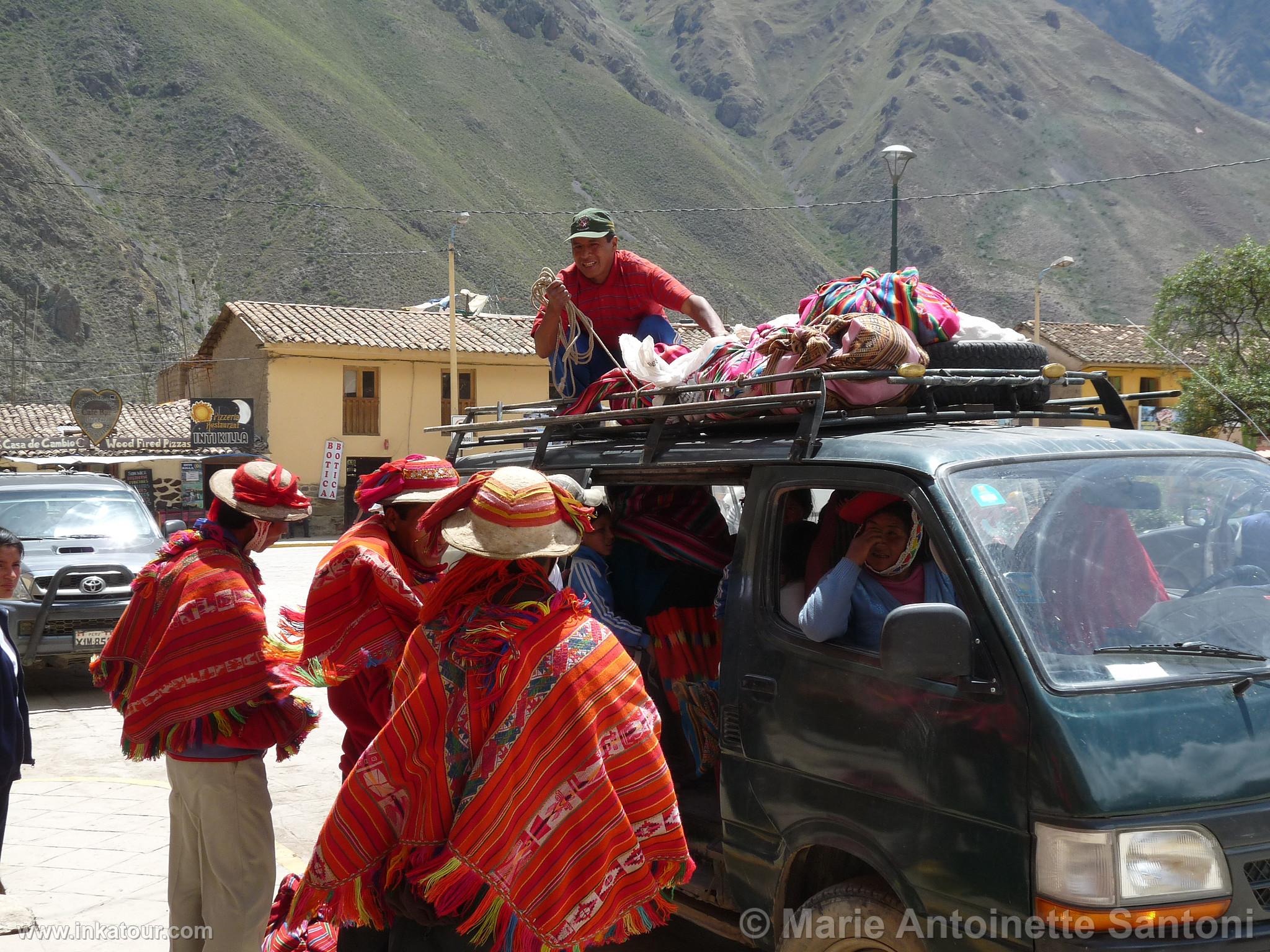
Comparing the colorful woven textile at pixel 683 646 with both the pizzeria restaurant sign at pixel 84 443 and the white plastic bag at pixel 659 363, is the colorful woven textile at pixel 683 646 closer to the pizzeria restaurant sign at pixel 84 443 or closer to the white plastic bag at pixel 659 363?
the white plastic bag at pixel 659 363

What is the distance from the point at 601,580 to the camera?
4.96 metres

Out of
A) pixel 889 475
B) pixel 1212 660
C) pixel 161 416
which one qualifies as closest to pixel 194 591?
pixel 889 475

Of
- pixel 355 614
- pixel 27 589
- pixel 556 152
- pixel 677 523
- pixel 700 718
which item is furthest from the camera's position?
pixel 556 152

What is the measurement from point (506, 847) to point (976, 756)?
1.19m

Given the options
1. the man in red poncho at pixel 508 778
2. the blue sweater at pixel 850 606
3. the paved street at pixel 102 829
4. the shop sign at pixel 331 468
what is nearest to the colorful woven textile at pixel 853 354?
the blue sweater at pixel 850 606

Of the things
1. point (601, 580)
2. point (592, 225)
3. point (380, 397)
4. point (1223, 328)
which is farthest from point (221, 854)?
point (380, 397)

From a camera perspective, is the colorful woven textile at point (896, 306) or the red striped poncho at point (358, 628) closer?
the red striped poncho at point (358, 628)

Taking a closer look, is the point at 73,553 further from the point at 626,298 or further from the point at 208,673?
the point at 208,673

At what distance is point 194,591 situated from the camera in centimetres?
404

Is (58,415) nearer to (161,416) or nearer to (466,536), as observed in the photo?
(161,416)

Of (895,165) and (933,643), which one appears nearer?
(933,643)

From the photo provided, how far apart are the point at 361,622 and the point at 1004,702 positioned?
197cm

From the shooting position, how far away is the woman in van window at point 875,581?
3627 millimetres

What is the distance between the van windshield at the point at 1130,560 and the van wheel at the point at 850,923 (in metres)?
0.83
